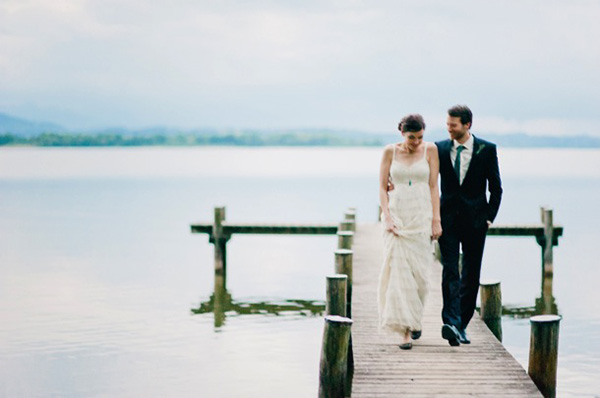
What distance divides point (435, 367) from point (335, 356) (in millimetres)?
883

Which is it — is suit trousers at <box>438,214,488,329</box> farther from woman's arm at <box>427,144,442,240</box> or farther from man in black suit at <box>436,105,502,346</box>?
woman's arm at <box>427,144,442,240</box>

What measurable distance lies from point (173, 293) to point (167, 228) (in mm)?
17325

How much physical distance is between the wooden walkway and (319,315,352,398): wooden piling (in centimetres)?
16

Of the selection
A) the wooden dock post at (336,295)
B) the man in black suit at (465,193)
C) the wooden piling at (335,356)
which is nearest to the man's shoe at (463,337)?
the man in black suit at (465,193)

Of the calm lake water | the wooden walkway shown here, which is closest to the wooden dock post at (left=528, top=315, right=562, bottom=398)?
the wooden walkway

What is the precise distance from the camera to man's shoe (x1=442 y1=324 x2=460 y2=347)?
761 centimetres

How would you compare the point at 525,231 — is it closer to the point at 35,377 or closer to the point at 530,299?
the point at 530,299

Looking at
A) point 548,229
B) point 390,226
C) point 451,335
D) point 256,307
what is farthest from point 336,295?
point 548,229

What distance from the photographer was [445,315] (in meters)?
7.57

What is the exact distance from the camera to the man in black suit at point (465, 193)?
7.09 m

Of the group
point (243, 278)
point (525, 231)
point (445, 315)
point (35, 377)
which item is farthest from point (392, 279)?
point (243, 278)

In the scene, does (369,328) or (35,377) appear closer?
(369,328)

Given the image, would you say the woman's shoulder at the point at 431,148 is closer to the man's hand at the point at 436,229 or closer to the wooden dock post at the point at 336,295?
the man's hand at the point at 436,229

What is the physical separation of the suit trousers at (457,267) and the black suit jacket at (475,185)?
7 cm
